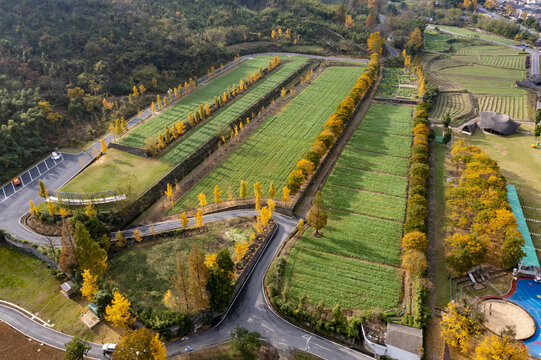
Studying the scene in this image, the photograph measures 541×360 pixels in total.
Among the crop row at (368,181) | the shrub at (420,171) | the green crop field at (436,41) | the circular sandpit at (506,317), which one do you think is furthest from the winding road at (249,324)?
the green crop field at (436,41)

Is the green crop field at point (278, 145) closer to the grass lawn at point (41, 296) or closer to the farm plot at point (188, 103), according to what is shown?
the farm plot at point (188, 103)

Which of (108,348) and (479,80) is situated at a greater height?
(479,80)

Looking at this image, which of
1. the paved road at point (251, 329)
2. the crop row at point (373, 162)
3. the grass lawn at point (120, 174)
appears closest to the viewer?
the paved road at point (251, 329)

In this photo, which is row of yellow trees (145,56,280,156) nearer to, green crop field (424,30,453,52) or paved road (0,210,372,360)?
paved road (0,210,372,360)

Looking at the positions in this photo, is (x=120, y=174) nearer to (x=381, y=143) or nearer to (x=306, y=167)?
(x=306, y=167)

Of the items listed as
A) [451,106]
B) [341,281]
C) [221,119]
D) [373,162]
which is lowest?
[341,281]

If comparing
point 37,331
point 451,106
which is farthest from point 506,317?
point 451,106
